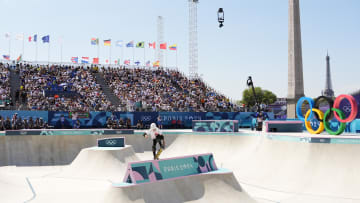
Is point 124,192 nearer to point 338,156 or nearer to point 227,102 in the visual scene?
point 338,156

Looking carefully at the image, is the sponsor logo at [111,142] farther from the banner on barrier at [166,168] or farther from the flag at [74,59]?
the flag at [74,59]

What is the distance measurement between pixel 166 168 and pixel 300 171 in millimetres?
7900

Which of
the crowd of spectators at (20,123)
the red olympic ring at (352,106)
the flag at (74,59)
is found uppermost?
the flag at (74,59)

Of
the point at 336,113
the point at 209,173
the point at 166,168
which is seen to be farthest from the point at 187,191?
the point at 336,113

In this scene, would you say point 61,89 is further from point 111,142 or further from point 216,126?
point 111,142

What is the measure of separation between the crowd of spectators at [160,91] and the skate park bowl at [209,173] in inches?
472

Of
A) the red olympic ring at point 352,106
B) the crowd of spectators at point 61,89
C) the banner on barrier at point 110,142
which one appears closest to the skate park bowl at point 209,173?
the banner on barrier at point 110,142

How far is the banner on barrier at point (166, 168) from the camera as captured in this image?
11469 millimetres

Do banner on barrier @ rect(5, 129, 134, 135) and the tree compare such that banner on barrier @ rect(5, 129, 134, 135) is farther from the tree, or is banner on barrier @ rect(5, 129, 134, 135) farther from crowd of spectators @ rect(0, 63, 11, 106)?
the tree

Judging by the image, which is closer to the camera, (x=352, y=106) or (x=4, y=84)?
(x=352, y=106)

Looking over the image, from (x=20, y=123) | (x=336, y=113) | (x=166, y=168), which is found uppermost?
(x=336, y=113)

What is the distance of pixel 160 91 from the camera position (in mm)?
42688

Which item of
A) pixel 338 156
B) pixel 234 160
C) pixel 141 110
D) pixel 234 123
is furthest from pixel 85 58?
pixel 338 156

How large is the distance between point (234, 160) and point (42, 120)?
58.4ft
